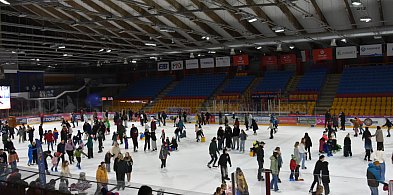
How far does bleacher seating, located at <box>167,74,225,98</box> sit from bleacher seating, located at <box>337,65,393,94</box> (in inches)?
553

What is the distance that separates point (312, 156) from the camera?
16.0 meters

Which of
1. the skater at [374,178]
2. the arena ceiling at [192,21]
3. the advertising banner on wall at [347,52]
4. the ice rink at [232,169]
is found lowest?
the ice rink at [232,169]

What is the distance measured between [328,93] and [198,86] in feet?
49.9

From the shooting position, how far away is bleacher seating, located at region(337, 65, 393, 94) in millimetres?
30250

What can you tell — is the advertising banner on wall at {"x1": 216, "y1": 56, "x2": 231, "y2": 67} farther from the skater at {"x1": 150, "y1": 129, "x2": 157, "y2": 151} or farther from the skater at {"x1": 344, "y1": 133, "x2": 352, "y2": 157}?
the skater at {"x1": 344, "y1": 133, "x2": 352, "y2": 157}

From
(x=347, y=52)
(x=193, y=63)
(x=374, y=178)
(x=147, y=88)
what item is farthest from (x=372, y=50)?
(x=147, y=88)

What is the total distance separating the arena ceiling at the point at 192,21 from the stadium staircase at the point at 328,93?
745 cm

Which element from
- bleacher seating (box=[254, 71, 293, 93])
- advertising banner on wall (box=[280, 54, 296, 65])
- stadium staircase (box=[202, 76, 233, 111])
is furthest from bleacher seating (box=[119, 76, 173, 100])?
advertising banner on wall (box=[280, 54, 296, 65])

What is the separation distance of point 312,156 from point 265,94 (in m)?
19.8

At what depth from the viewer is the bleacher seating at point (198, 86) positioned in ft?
135

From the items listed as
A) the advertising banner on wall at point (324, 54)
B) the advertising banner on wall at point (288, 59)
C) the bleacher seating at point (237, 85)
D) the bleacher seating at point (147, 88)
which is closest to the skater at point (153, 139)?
the advertising banner on wall at point (324, 54)

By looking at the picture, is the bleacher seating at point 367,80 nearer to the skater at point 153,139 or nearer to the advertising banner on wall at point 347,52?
the advertising banner on wall at point 347,52

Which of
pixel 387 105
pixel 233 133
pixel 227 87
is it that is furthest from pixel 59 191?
pixel 227 87

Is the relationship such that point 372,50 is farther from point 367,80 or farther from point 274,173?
point 274,173
